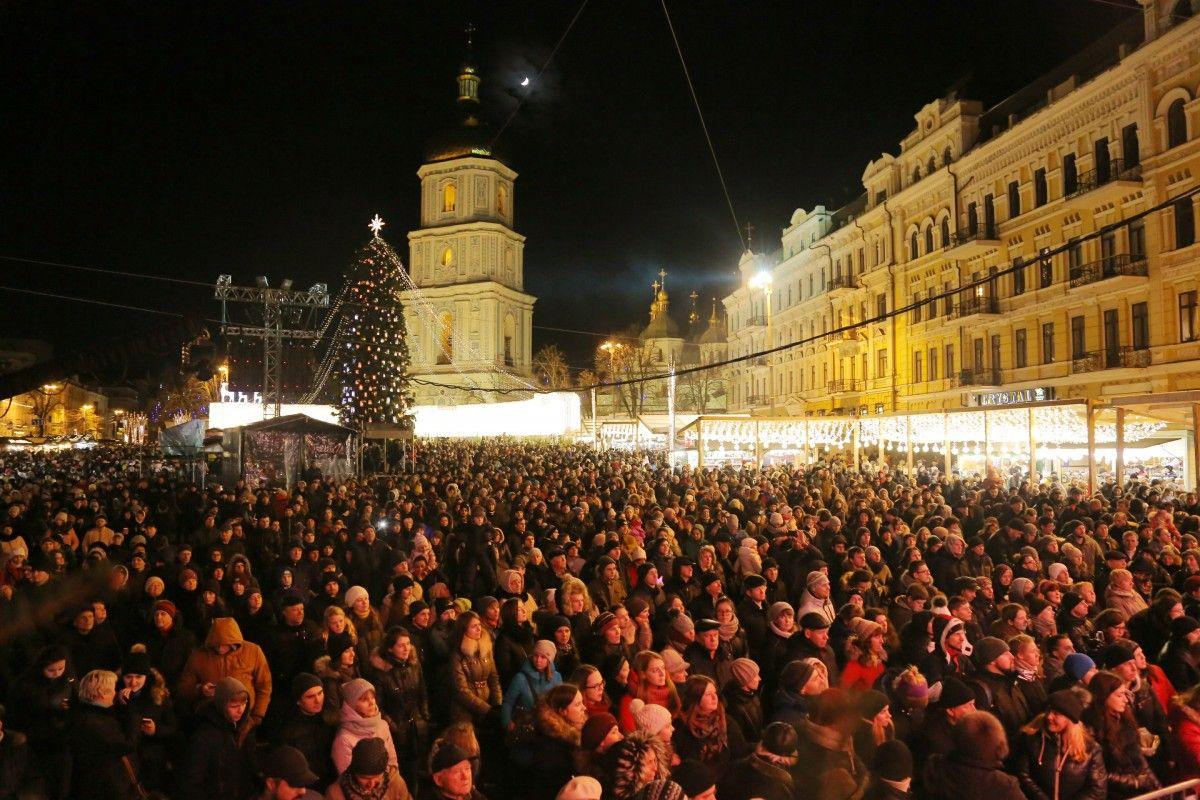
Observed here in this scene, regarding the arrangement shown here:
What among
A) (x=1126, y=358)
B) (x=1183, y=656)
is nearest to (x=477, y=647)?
A: (x=1183, y=656)

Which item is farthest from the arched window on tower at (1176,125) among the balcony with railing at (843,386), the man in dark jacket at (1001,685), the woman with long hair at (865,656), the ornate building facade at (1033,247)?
the man in dark jacket at (1001,685)

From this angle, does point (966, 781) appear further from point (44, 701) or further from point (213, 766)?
point (44, 701)

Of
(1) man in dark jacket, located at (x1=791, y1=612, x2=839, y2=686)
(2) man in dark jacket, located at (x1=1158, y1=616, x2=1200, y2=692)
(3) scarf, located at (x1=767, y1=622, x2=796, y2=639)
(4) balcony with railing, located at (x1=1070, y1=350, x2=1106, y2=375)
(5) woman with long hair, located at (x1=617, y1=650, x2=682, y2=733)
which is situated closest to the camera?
(5) woman with long hair, located at (x1=617, y1=650, x2=682, y2=733)

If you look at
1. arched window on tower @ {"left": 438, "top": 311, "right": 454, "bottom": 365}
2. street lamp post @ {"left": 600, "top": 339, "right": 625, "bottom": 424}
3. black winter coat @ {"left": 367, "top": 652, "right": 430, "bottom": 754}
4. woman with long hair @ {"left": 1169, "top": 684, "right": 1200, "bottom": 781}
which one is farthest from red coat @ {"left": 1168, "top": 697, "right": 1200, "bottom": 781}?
arched window on tower @ {"left": 438, "top": 311, "right": 454, "bottom": 365}

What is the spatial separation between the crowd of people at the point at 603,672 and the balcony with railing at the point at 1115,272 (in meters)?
16.4

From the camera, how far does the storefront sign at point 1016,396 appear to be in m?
28.8

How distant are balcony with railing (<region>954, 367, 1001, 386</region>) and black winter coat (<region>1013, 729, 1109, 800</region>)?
2956cm

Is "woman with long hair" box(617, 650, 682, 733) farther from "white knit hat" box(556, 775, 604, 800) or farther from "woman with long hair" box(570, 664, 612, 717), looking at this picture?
"white knit hat" box(556, 775, 604, 800)

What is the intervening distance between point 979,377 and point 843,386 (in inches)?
421

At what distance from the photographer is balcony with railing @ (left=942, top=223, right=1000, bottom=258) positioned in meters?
31.7

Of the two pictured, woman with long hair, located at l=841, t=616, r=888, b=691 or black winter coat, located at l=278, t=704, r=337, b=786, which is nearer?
black winter coat, located at l=278, t=704, r=337, b=786

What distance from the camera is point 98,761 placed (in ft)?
15.2

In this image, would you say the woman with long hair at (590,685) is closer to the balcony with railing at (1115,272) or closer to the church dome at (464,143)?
the balcony with railing at (1115,272)

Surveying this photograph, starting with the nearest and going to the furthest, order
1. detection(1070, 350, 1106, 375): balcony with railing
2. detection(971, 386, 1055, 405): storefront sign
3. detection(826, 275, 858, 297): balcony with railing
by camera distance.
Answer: detection(1070, 350, 1106, 375): balcony with railing → detection(971, 386, 1055, 405): storefront sign → detection(826, 275, 858, 297): balcony with railing
